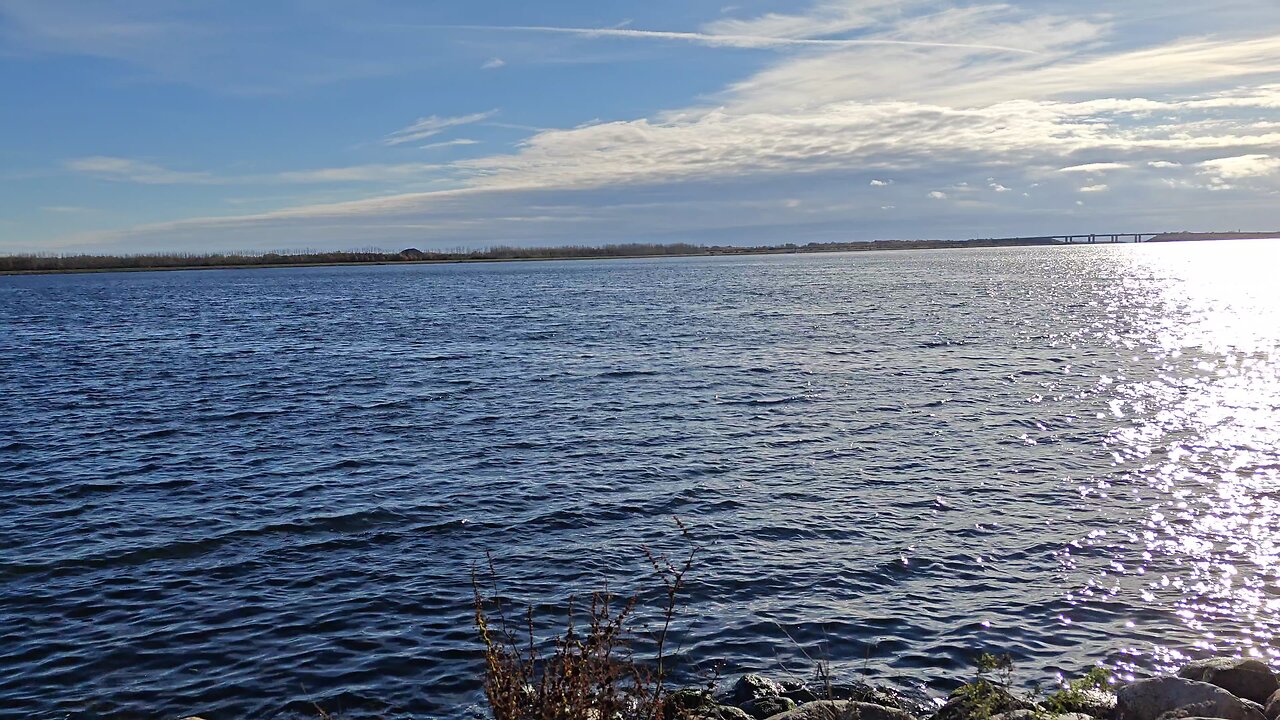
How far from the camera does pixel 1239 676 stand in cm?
961

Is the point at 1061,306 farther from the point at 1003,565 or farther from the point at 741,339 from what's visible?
the point at 1003,565

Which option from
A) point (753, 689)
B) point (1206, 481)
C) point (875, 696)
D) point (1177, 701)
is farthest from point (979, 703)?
point (1206, 481)

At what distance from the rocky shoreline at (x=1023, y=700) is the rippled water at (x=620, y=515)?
0.92 metres

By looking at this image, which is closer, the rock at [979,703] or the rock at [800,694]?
the rock at [979,703]

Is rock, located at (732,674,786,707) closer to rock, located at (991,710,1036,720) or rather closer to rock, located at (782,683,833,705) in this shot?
rock, located at (782,683,833,705)

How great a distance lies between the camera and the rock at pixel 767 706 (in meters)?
10.0

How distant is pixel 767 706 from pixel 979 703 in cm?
217

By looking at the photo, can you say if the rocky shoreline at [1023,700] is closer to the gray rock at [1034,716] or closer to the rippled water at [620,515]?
the gray rock at [1034,716]

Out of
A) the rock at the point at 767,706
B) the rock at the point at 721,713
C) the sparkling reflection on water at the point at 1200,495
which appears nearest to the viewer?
the rock at the point at 721,713

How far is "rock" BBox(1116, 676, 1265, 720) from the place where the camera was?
8.71m

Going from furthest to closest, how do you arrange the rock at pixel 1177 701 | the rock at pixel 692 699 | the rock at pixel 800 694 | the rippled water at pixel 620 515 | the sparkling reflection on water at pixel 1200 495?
1. the sparkling reflection on water at pixel 1200 495
2. the rippled water at pixel 620 515
3. the rock at pixel 800 694
4. the rock at pixel 692 699
5. the rock at pixel 1177 701

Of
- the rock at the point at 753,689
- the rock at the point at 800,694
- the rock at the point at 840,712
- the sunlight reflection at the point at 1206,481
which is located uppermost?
the rock at the point at 840,712

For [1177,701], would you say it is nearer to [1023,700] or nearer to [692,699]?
[1023,700]

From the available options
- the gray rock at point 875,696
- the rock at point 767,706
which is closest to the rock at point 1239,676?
the gray rock at point 875,696
